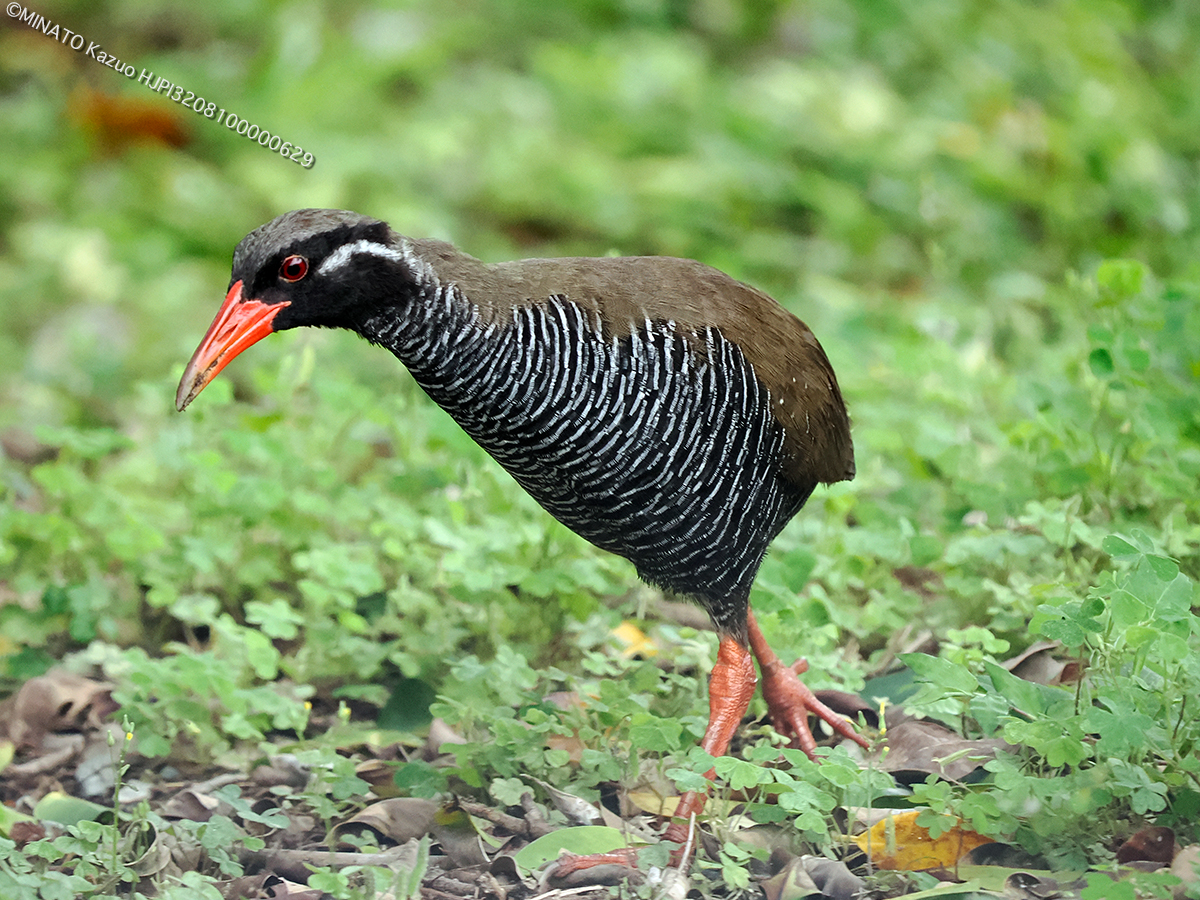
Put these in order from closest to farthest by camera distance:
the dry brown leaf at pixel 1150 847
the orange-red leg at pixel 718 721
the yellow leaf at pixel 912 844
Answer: the dry brown leaf at pixel 1150 847
the yellow leaf at pixel 912 844
the orange-red leg at pixel 718 721

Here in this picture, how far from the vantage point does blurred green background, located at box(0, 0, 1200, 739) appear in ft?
13.1

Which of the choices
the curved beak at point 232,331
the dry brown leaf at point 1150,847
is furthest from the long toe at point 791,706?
the curved beak at point 232,331

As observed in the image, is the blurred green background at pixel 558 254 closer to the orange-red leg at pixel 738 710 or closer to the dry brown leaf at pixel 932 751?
the orange-red leg at pixel 738 710

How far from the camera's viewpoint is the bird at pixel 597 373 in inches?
118

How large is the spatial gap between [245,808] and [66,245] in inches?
170

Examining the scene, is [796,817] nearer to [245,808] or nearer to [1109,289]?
[245,808]

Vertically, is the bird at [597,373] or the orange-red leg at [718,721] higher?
the bird at [597,373]

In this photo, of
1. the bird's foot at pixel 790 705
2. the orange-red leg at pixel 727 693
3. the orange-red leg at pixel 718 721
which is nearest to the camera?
the orange-red leg at pixel 718 721

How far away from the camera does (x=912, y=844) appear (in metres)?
2.97

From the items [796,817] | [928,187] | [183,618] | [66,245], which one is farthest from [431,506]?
[66,245]

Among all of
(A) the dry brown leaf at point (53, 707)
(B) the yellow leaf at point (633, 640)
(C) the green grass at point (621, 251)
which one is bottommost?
(A) the dry brown leaf at point (53, 707)

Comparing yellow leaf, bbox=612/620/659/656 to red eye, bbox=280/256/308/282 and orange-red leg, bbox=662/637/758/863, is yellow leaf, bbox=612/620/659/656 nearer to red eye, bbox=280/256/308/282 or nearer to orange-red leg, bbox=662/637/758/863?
orange-red leg, bbox=662/637/758/863

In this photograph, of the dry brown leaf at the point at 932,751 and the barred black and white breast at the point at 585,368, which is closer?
the barred black and white breast at the point at 585,368

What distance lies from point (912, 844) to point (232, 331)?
1930mm
